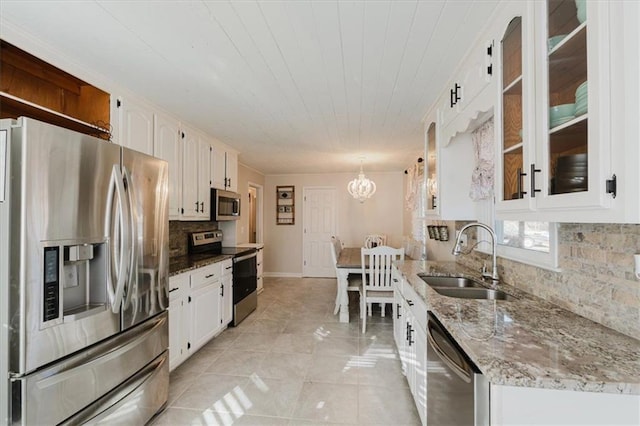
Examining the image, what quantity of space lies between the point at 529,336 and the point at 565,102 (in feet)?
2.82

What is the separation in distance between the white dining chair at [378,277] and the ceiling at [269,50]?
1501mm

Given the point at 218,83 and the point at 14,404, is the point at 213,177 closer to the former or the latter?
the point at 218,83

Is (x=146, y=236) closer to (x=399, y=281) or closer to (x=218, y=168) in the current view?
(x=399, y=281)

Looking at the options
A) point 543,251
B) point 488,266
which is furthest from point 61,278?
point 488,266

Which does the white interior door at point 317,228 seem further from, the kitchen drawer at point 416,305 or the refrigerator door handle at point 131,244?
the refrigerator door handle at point 131,244

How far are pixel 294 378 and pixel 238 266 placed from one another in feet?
5.26

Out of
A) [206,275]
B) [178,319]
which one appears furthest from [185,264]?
[178,319]

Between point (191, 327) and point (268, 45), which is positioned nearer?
point (268, 45)

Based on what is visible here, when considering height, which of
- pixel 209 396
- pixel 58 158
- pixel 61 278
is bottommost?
pixel 209 396

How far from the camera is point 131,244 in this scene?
63.1 inches

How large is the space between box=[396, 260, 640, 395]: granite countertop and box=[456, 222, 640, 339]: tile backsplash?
5cm

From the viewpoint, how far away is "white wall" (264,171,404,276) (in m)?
6.16

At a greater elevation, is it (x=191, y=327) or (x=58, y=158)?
(x=58, y=158)

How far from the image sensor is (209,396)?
209 cm
